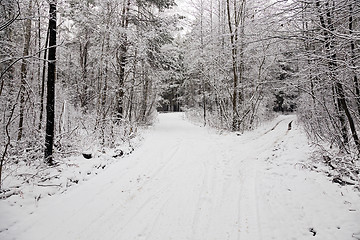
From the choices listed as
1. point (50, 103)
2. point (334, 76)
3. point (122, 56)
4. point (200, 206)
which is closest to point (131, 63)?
point (122, 56)

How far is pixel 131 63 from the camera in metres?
9.49

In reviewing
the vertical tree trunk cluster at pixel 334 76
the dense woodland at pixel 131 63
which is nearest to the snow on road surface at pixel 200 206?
the vertical tree trunk cluster at pixel 334 76

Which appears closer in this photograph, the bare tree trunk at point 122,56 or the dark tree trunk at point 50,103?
the dark tree trunk at point 50,103

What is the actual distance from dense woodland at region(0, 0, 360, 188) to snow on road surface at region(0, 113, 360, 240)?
4.83 ft

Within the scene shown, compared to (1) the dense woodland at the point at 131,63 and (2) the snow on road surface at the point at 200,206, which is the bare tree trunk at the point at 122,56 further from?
(2) the snow on road surface at the point at 200,206

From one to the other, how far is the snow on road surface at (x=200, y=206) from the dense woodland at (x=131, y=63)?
1.47 metres

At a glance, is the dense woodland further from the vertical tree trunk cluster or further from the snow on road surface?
the snow on road surface

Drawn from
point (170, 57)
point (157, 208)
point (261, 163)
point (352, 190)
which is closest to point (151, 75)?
point (170, 57)

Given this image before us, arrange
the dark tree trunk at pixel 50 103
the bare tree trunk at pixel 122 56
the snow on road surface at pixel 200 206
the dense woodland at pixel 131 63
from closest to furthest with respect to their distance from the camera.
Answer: the snow on road surface at pixel 200 206
the dense woodland at pixel 131 63
the dark tree trunk at pixel 50 103
the bare tree trunk at pixel 122 56

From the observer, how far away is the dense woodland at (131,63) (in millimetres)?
3512

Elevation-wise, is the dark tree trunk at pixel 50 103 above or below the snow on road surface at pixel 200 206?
above

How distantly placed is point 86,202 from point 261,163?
469cm

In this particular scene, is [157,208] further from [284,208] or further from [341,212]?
[341,212]

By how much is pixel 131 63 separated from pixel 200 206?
8.18 m
